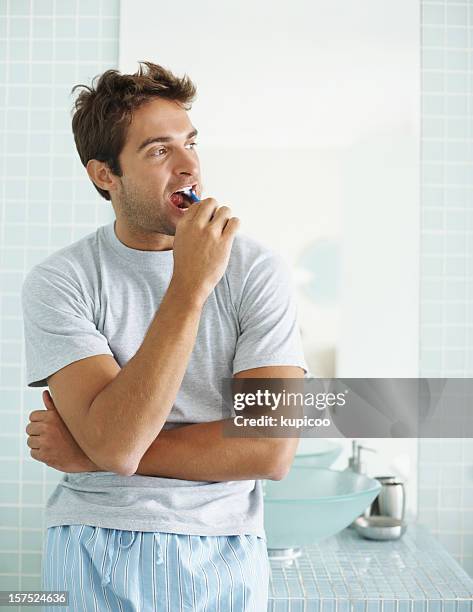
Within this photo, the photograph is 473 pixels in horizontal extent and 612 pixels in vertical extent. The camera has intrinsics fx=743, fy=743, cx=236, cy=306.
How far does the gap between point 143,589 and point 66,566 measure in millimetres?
125

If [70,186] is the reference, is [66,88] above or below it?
above

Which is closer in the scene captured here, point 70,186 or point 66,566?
point 66,566

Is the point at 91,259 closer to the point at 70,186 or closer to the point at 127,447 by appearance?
the point at 127,447

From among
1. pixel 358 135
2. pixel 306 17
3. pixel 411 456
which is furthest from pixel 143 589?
pixel 306 17

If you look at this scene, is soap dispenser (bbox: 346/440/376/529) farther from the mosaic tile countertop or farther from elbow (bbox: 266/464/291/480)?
elbow (bbox: 266/464/291/480)

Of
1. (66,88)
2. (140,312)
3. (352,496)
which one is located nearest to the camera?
(140,312)

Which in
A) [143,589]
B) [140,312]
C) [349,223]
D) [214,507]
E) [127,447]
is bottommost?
[143,589]

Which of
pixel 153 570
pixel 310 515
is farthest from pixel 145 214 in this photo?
pixel 310 515

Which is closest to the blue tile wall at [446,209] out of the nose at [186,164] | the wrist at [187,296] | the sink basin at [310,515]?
the sink basin at [310,515]

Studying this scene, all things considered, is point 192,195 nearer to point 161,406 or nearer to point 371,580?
point 161,406

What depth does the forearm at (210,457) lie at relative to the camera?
3.56ft

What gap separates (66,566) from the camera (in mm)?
1121

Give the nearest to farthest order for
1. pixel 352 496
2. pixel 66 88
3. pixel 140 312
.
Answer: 1. pixel 140 312
2. pixel 352 496
3. pixel 66 88

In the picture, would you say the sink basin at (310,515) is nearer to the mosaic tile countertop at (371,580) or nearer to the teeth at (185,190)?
the mosaic tile countertop at (371,580)
